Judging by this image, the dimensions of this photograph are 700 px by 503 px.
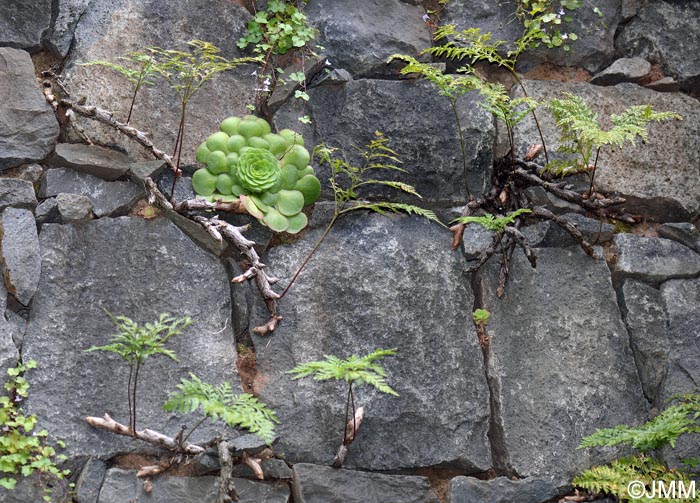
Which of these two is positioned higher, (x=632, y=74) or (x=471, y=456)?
(x=632, y=74)

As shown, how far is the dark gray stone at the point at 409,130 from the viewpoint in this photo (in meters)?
4.01

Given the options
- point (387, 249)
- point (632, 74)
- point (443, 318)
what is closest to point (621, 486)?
point (443, 318)

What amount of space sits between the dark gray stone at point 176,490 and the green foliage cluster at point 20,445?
182mm

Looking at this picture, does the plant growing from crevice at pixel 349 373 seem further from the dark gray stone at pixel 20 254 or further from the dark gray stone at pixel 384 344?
the dark gray stone at pixel 20 254

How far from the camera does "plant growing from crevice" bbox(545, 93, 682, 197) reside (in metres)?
3.72

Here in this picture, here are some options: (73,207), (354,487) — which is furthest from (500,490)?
(73,207)

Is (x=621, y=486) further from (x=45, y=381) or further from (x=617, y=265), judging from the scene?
(x=45, y=381)

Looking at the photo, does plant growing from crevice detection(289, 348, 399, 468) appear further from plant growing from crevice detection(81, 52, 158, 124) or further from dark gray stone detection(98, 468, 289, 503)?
plant growing from crevice detection(81, 52, 158, 124)

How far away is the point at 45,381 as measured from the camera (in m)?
3.24

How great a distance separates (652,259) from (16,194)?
286cm

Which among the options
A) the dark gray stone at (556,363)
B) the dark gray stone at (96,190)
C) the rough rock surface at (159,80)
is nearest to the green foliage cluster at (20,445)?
the dark gray stone at (96,190)

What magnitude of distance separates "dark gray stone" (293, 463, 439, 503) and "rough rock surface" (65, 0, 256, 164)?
148cm

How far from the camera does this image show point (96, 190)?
3.64 metres

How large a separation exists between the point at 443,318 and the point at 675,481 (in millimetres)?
1142
